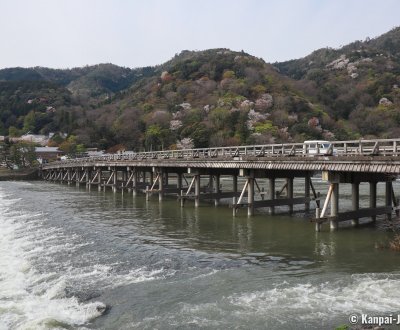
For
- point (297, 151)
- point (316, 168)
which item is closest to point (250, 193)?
point (297, 151)

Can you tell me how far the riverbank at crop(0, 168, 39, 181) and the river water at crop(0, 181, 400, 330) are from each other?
58737 millimetres

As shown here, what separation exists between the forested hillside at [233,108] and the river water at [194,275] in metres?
55.1

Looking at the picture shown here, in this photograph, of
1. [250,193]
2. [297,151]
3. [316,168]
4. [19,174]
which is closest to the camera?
[316,168]

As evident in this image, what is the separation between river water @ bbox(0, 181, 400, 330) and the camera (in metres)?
9.31

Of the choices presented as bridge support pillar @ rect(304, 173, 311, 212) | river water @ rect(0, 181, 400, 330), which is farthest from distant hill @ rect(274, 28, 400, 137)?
river water @ rect(0, 181, 400, 330)

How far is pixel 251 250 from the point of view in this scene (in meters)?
15.7

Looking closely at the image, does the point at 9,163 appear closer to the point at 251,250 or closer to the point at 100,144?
the point at 100,144

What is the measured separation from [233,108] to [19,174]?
4338 cm

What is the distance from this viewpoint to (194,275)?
12477 mm

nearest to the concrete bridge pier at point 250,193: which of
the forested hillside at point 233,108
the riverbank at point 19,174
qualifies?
the forested hillside at point 233,108

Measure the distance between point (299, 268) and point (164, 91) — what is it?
10065 centimetres

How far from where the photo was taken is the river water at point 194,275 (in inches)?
367

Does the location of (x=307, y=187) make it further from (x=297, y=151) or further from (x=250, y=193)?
(x=297, y=151)

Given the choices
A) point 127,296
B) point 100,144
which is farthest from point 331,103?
point 127,296
